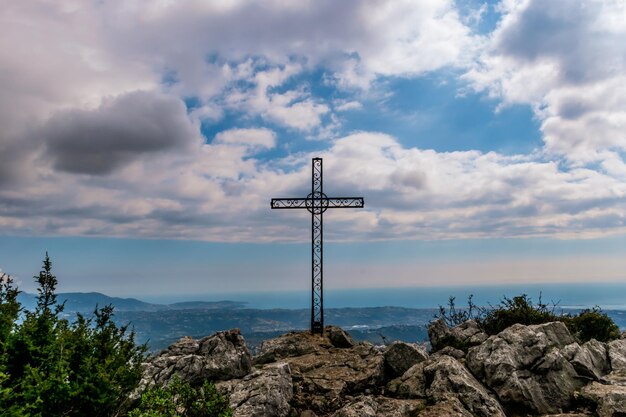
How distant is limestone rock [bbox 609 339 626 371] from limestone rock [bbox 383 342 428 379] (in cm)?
824

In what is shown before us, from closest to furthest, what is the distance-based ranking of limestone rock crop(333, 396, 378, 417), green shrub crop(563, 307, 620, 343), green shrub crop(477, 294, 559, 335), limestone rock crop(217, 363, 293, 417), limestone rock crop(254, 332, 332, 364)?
limestone rock crop(333, 396, 378, 417)
limestone rock crop(217, 363, 293, 417)
limestone rock crop(254, 332, 332, 364)
green shrub crop(563, 307, 620, 343)
green shrub crop(477, 294, 559, 335)

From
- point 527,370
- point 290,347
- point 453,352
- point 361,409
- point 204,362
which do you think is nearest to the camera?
point 361,409

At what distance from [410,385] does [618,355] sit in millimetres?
10400

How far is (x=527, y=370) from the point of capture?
16562mm

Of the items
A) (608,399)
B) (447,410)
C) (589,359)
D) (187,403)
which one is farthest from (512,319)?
(187,403)

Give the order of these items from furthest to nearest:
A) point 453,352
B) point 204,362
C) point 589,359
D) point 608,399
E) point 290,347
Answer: point 290,347
point 453,352
point 204,362
point 589,359
point 608,399

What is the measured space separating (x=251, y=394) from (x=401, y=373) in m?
7.34

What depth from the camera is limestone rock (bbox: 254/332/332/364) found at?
23875 mm

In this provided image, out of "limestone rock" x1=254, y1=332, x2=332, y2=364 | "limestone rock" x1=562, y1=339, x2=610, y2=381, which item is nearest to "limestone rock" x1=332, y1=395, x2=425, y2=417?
"limestone rock" x1=562, y1=339, x2=610, y2=381

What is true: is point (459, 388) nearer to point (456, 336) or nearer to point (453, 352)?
point (453, 352)

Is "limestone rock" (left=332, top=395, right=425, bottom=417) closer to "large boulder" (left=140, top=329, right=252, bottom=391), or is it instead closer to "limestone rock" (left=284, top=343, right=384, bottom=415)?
"limestone rock" (left=284, top=343, right=384, bottom=415)

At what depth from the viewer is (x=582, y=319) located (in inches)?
1015

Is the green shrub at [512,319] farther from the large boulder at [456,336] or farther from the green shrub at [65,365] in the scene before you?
the green shrub at [65,365]

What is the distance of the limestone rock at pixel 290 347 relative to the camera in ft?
78.3
